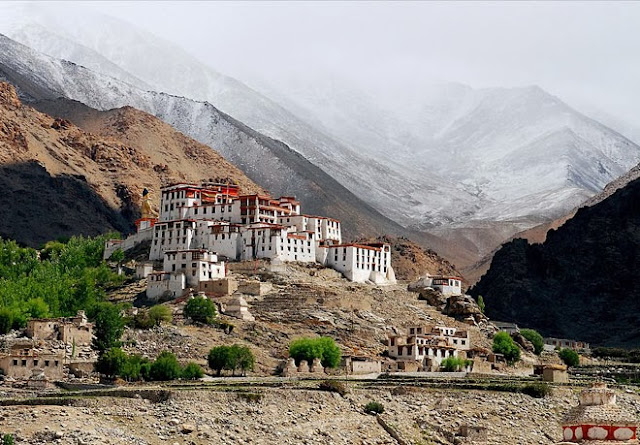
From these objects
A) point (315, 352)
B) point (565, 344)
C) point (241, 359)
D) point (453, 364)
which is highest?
point (565, 344)

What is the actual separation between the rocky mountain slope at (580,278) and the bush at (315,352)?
58.1m

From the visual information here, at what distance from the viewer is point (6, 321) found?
93125 mm

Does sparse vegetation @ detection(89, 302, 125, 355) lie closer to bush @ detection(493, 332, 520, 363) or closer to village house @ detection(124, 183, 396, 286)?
village house @ detection(124, 183, 396, 286)

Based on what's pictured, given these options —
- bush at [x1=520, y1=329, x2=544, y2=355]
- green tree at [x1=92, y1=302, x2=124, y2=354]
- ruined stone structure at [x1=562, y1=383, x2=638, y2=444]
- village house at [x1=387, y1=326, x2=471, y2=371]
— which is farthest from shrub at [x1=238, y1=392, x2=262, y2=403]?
bush at [x1=520, y1=329, x2=544, y2=355]

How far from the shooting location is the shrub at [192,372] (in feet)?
273

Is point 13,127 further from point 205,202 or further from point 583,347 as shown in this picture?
point 583,347

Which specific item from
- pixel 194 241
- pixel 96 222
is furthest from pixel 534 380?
pixel 96 222

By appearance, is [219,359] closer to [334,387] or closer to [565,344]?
[334,387]

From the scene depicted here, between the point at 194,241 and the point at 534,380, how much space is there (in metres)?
41.6

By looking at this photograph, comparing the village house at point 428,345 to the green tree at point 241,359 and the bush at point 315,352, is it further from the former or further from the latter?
the green tree at point 241,359

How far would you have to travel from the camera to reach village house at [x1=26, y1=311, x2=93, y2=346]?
3585 inches

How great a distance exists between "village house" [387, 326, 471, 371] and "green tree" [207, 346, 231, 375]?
16.9 meters

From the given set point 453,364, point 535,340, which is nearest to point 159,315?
point 453,364

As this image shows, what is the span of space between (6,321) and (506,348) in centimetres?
4222
